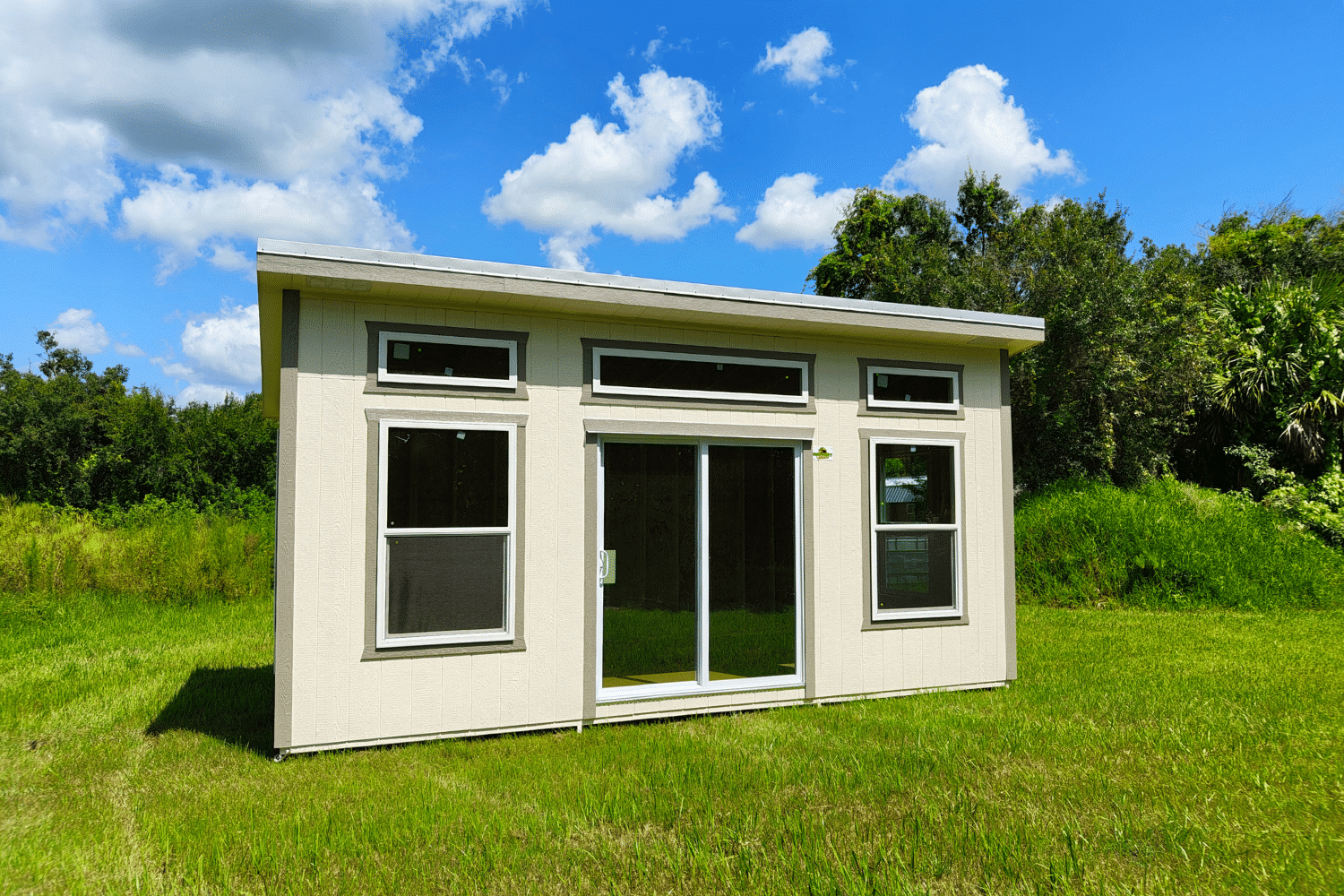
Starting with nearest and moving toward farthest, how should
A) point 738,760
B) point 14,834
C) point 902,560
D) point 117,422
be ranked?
point 14,834 → point 738,760 → point 902,560 → point 117,422

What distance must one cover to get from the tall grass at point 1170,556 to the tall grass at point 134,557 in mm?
10715

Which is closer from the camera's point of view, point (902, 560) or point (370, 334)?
point (370, 334)

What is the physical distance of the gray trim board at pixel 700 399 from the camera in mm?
5617

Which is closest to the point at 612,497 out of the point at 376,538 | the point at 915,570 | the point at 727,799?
the point at 376,538

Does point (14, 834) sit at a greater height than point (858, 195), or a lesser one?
lesser

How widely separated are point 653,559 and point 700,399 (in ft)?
3.76

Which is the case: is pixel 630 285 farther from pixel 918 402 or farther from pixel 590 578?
pixel 918 402

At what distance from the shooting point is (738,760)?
4629mm

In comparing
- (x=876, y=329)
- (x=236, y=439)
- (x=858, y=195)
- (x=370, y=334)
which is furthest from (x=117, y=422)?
(x=876, y=329)

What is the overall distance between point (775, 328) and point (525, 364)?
1783mm

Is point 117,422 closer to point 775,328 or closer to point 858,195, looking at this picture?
point 858,195

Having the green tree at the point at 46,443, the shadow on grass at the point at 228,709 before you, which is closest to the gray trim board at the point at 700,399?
the shadow on grass at the point at 228,709

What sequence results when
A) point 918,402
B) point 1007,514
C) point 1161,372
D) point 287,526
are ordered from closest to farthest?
point 287,526
point 918,402
point 1007,514
point 1161,372

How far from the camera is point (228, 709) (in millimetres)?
6090
